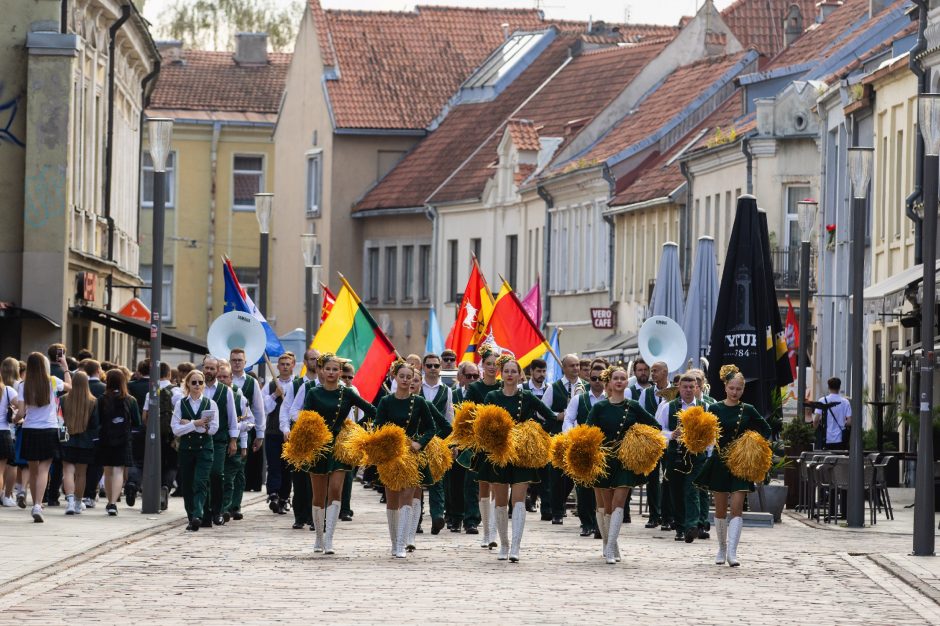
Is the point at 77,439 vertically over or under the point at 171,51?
under

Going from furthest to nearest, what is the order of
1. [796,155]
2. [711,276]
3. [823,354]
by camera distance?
[796,155]
[823,354]
[711,276]

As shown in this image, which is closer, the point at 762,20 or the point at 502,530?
the point at 502,530

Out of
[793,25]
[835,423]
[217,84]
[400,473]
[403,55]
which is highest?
[403,55]

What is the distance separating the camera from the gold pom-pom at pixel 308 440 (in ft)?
65.7

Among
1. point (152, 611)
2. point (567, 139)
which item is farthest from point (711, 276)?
point (567, 139)

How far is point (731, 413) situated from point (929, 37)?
17988mm

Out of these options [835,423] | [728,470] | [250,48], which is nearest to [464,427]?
[728,470]

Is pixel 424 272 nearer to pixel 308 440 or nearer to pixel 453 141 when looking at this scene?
pixel 453 141

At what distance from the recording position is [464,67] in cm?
7850

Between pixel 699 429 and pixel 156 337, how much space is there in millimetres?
8544

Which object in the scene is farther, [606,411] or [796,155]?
[796,155]

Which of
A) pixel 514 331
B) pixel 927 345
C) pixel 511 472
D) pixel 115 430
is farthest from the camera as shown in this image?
pixel 514 331

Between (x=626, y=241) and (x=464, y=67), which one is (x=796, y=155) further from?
(x=464, y=67)

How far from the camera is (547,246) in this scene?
212 feet
